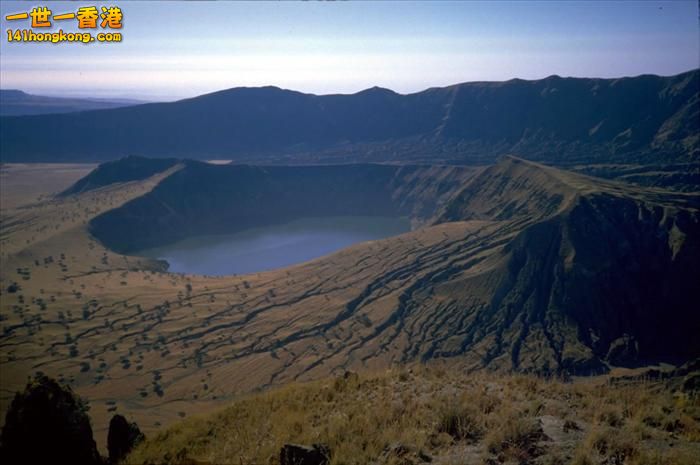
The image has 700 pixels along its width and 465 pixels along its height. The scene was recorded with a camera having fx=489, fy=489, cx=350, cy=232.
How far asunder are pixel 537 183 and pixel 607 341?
19227 mm

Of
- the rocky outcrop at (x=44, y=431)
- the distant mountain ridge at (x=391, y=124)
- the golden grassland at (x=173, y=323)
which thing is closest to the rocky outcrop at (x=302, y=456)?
the rocky outcrop at (x=44, y=431)

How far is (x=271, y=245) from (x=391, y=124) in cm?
6153

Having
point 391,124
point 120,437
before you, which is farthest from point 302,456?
point 391,124

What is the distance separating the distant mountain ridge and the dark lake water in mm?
24379

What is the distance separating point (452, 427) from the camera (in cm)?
698

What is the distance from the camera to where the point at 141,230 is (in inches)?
2365

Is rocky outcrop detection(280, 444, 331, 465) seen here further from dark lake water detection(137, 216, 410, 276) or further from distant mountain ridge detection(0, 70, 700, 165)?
distant mountain ridge detection(0, 70, 700, 165)

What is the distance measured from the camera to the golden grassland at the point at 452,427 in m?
6.11

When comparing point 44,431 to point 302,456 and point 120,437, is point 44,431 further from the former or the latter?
point 302,456

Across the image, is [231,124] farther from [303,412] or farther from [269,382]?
[303,412]

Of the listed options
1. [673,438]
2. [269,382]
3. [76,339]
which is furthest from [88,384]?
[673,438]

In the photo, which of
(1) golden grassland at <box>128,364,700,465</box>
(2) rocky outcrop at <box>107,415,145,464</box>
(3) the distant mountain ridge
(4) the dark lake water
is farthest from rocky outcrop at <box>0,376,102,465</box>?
(3) the distant mountain ridge

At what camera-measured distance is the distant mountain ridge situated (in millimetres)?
90438

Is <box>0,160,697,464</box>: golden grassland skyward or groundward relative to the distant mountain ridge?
groundward
